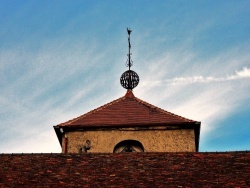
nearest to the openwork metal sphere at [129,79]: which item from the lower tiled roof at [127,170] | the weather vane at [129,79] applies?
the weather vane at [129,79]

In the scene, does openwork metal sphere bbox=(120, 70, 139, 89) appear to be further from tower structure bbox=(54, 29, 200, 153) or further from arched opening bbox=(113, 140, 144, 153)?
arched opening bbox=(113, 140, 144, 153)

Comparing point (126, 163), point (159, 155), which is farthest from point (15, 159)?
point (159, 155)

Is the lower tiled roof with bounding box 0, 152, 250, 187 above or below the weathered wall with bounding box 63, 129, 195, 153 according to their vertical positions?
below

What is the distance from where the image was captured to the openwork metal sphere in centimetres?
2259

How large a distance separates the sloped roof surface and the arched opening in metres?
0.75

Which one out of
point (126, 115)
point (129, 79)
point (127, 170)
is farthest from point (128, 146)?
point (127, 170)

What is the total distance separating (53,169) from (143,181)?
2727mm

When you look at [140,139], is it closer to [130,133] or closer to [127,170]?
[130,133]

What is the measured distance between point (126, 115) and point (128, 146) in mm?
1356

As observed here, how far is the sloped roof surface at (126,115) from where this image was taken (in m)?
19.8

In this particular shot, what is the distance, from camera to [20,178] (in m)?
13.2

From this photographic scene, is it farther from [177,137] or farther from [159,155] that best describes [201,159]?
[177,137]

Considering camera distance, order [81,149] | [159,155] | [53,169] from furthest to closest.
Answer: [81,149]
[159,155]
[53,169]

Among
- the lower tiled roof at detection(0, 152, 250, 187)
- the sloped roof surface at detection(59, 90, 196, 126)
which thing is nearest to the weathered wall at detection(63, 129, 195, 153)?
the sloped roof surface at detection(59, 90, 196, 126)
